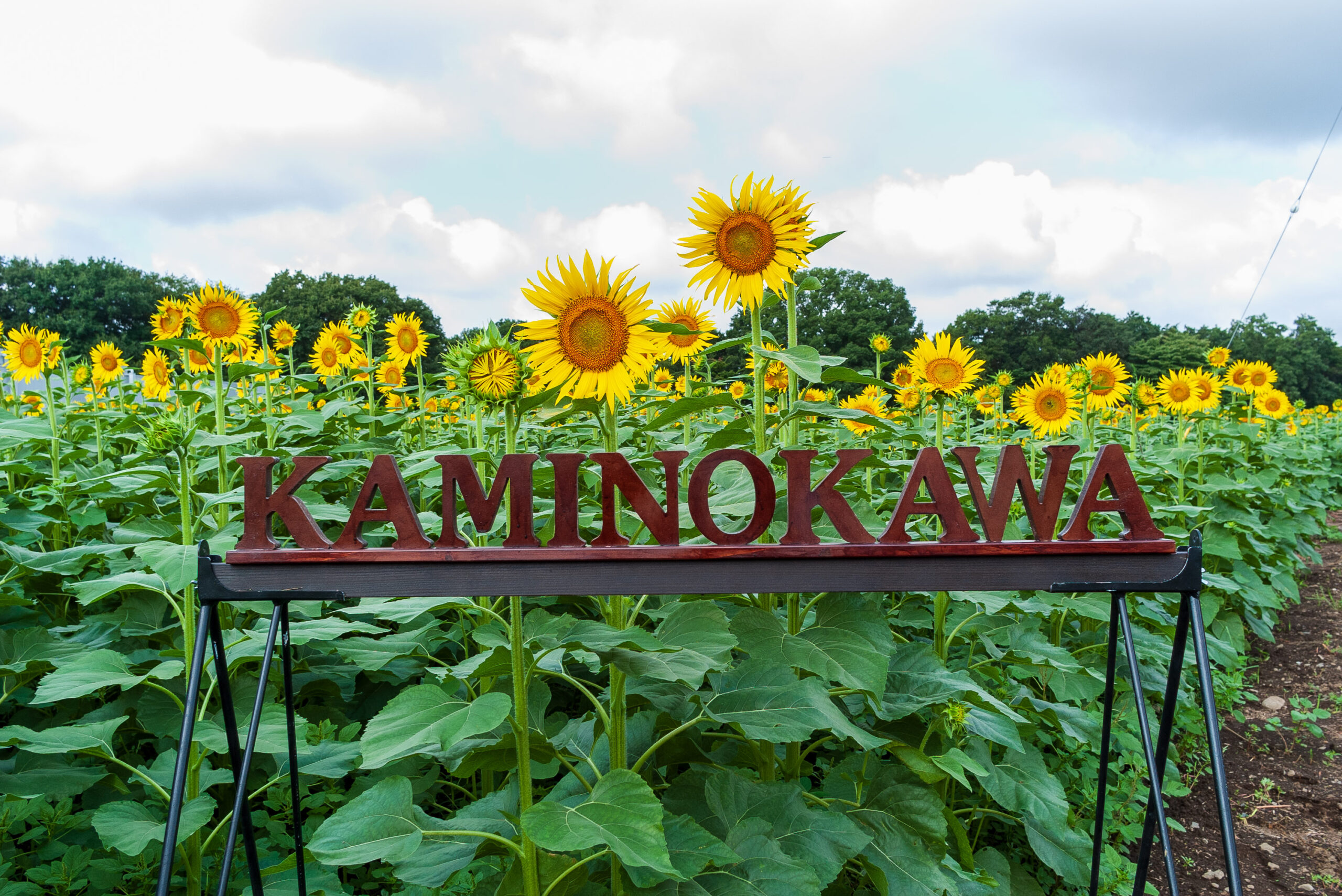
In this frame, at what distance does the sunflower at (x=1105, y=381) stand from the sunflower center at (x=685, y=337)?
2.91m

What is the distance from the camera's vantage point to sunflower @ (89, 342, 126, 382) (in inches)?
209

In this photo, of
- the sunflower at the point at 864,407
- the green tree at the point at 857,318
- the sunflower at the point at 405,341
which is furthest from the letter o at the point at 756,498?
the green tree at the point at 857,318

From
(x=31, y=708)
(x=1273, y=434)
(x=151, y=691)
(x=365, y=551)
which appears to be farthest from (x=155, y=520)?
(x=1273, y=434)

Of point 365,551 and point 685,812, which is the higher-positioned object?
point 365,551

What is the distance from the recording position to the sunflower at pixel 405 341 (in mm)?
4801

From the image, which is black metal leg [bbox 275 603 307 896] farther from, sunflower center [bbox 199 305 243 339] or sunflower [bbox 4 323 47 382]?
sunflower [bbox 4 323 47 382]

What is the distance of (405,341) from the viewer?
483 cm

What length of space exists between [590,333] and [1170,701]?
1.39m

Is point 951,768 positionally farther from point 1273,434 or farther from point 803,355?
point 1273,434

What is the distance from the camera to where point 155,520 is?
102 inches

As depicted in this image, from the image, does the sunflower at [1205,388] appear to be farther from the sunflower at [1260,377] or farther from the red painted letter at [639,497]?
the red painted letter at [639,497]

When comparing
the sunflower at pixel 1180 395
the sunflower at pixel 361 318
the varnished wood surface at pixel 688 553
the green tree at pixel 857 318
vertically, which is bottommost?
the varnished wood surface at pixel 688 553

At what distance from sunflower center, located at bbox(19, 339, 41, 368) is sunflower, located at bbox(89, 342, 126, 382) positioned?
818mm

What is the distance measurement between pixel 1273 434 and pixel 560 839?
12.3 metres
